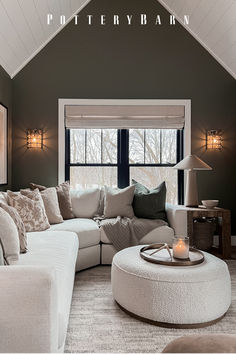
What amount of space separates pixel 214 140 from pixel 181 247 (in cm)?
267

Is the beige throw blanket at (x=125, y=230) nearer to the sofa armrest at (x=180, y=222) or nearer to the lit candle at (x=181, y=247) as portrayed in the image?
the sofa armrest at (x=180, y=222)

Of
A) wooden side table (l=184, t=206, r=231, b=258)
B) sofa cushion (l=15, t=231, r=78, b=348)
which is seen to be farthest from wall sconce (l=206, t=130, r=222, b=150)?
sofa cushion (l=15, t=231, r=78, b=348)

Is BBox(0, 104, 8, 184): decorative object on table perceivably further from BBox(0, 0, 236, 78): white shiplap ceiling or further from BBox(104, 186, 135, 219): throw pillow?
BBox(104, 186, 135, 219): throw pillow

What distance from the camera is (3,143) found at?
3.95 meters

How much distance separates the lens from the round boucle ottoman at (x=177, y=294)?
201 centimetres

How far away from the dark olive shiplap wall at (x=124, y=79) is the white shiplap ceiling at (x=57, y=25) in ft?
0.42

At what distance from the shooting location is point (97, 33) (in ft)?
14.5

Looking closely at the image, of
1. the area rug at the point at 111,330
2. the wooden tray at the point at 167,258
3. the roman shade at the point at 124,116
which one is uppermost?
the roman shade at the point at 124,116

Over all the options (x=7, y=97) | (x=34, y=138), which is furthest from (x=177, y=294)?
(x=7, y=97)

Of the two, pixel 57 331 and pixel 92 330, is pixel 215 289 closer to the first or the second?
pixel 92 330

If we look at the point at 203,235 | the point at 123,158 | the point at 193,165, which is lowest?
the point at 203,235

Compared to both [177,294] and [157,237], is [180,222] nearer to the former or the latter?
[157,237]

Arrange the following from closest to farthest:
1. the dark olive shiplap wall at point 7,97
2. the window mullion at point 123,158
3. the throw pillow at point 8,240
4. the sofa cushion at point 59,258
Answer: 1. the sofa cushion at point 59,258
2. the throw pillow at point 8,240
3. the dark olive shiplap wall at point 7,97
4. the window mullion at point 123,158

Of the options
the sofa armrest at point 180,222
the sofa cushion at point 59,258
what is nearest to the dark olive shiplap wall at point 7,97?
the sofa cushion at point 59,258
